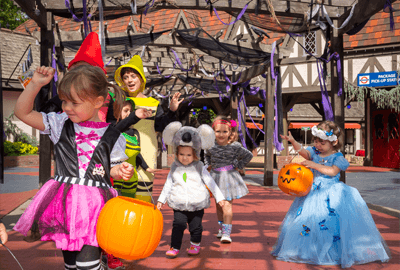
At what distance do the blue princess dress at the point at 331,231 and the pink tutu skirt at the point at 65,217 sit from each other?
2179 mm

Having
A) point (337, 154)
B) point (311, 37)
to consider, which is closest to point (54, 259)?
point (337, 154)

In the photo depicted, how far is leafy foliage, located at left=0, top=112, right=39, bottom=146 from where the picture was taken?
56.4 feet

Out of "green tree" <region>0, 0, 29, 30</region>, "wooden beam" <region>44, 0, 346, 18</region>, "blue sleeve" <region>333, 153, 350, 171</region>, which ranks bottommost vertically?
"blue sleeve" <region>333, 153, 350, 171</region>

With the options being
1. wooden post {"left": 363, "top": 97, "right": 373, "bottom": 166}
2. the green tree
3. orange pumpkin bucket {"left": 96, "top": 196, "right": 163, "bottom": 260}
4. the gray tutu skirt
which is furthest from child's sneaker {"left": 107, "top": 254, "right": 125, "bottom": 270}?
the green tree

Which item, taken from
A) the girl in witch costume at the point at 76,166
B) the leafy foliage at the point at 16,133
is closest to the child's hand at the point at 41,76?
the girl in witch costume at the point at 76,166

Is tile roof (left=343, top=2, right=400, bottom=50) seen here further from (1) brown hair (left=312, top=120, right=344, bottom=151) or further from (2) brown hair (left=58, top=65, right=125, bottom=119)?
(2) brown hair (left=58, top=65, right=125, bottom=119)

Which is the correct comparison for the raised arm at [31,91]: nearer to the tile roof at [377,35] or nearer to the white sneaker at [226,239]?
the white sneaker at [226,239]

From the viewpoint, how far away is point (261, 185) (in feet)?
31.5

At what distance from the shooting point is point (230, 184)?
4.38 meters

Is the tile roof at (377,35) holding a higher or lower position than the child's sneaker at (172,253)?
higher

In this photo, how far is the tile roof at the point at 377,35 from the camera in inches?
583

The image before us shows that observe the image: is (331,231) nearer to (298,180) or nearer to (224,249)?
(298,180)

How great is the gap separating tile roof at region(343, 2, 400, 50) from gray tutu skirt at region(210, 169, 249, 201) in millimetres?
12883

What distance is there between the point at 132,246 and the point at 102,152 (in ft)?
1.80
